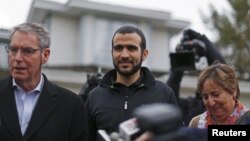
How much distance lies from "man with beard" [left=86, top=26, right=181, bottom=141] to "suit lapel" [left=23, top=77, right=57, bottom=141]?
0.40 metres

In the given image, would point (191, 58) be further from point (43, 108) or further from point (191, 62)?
point (43, 108)

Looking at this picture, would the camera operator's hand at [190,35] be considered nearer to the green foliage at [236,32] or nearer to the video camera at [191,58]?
the video camera at [191,58]

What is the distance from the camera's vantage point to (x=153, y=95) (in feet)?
11.8

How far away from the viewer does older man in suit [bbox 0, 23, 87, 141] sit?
3135 mm

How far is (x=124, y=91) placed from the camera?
11.9 ft

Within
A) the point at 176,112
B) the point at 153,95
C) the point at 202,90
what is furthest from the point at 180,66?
the point at 176,112

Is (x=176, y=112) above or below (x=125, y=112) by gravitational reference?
above

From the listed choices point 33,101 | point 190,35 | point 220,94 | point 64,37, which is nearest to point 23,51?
point 33,101

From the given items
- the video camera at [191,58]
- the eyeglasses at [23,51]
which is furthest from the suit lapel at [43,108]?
the video camera at [191,58]

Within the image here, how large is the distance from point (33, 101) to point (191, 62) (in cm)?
219

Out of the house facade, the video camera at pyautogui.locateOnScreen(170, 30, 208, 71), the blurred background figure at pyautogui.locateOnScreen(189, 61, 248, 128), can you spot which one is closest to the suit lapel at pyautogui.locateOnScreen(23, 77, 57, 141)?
the blurred background figure at pyautogui.locateOnScreen(189, 61, 248, 128)

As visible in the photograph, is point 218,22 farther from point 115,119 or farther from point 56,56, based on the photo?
point 115,119

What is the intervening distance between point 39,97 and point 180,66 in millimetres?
2091

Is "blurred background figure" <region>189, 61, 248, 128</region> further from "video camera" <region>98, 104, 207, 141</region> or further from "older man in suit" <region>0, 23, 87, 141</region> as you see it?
"video camera" <region>98, 104, 207, 141</region>
